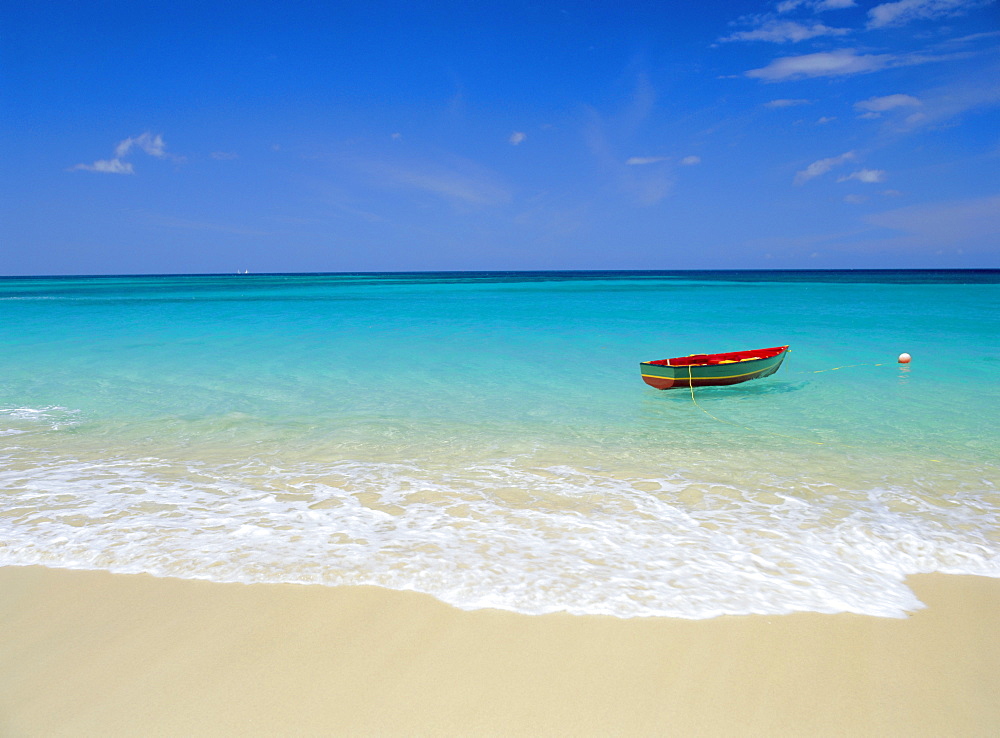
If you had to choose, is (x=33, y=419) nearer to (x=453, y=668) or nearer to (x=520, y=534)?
(x=520, y=534)

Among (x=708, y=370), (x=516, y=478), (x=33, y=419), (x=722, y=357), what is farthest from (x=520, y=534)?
(x=722, y=357)

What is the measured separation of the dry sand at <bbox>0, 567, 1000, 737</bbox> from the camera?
2.86 m

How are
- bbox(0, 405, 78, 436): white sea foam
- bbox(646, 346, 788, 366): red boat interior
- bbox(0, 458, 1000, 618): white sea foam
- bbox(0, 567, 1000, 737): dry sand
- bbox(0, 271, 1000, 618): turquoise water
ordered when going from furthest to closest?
bbox(646, 346, 788, 366): red boat interior, bbox(0, 405, 78, 436): white sea foam, bbox(0, 271, 1000, 618): turquoise water, bbox(0, 458, 1000, 618): white sea foam, bbox(0, 567, 1000, 737): dry sand

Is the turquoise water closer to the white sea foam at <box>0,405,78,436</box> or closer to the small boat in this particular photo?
the white sea foam at <box>0,405,78,436</box>

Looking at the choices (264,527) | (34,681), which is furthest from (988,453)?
(34,681)

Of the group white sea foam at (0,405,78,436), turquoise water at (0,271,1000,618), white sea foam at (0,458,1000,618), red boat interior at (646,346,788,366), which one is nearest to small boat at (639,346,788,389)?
red boat interior at (646,346,788,366)

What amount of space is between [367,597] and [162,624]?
1220 millimetres

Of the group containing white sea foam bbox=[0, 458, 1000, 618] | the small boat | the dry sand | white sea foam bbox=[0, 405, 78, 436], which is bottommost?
the dry sand

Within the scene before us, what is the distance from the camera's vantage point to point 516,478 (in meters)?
6.24

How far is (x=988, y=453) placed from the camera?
7.18 m

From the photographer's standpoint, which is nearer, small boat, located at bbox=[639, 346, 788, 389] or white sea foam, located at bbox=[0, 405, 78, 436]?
white sea foam, located at bbox=[0, 405, 78, 436]

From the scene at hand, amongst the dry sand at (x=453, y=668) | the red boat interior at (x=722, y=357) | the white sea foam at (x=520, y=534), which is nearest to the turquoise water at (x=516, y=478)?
the white sea foam at (x=520, y=534)

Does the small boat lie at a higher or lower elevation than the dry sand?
higher

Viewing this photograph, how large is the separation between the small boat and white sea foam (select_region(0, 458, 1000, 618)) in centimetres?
438
